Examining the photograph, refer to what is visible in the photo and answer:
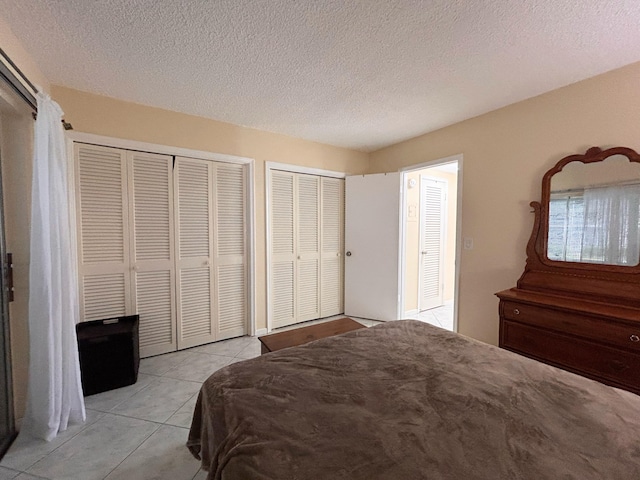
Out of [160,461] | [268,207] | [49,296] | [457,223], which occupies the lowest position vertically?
[160,461]

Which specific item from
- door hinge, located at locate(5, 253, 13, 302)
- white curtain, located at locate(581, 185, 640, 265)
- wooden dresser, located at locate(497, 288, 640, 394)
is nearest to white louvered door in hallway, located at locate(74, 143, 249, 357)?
door hinge, located at locate(5, 253, 13, 302)

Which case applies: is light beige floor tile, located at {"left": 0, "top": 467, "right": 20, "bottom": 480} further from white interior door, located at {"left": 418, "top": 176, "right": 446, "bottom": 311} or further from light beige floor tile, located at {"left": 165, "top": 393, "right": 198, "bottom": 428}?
white interior door, located at {"left": 418, "top": 176, "right": 446, "bottom": 311}

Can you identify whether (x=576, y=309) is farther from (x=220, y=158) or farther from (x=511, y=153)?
(x=220, y=158)

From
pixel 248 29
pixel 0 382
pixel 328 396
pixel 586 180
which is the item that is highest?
pixel 248 29

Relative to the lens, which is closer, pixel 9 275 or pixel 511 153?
pixel 9 275

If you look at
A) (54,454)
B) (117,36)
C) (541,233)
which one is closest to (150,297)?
(54,454)

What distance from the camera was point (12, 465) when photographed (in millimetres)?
1446

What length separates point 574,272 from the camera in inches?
80.1

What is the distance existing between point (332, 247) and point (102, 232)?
2.52 meters

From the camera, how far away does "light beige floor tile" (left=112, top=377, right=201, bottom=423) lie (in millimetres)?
1868

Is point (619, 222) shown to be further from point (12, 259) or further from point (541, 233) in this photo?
point (12, 259)

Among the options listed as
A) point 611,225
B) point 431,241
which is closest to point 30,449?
point 611,225

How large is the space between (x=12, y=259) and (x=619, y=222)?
395cm

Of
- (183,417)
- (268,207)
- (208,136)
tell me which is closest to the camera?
(183,417)
